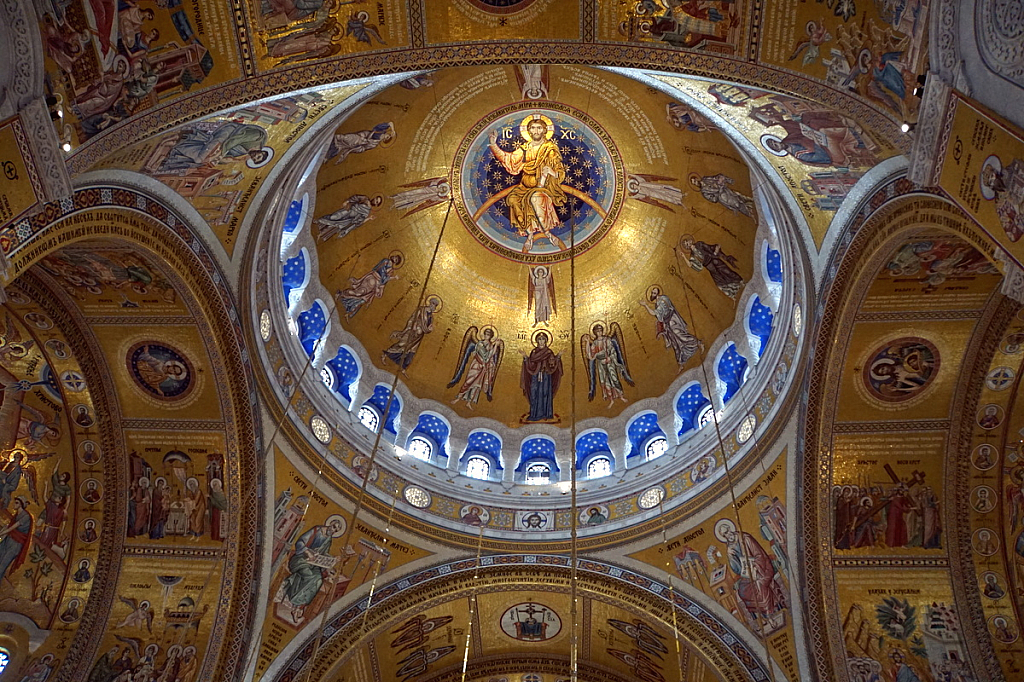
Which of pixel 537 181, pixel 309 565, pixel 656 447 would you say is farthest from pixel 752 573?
pixel 537 181

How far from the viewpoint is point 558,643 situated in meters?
17.7

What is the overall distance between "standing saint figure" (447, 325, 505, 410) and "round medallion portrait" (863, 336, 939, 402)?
8.82 meters

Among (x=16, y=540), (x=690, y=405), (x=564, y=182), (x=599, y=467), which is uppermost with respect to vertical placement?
(x=564, y=182)

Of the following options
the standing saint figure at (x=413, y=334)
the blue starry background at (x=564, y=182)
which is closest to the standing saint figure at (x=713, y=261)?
the blue starry background at (x=564, y=182)

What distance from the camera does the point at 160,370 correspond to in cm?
1382

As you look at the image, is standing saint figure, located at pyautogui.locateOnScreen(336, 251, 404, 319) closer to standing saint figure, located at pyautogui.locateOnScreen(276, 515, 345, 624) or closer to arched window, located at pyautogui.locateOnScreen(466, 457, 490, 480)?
arched window, located at pyautogui.locateOnScreen(466, 457, 490, 480)

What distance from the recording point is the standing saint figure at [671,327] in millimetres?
18828

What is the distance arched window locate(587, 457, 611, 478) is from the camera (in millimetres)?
18516

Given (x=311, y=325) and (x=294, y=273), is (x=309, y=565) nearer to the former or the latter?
(x=311, y=325)

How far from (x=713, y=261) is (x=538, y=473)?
19.0 feet

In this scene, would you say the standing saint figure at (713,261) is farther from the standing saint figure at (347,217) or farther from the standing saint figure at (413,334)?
the standing saint figure at (347,217)

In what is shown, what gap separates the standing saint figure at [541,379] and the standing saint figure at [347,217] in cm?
468

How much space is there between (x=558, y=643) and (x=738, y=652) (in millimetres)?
4202

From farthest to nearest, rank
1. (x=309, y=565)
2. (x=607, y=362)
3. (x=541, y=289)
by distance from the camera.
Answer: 1. (x=541, y=289)
2. (x=607, y=362)
3. (x=309, y=565)
